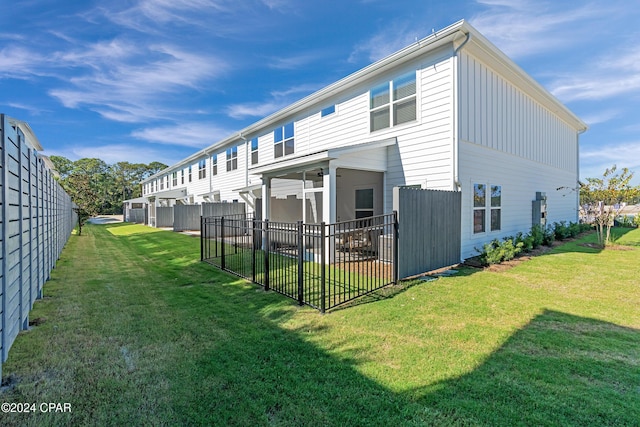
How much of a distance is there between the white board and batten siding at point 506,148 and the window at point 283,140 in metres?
7.82

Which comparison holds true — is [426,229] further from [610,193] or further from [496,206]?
[610,193]

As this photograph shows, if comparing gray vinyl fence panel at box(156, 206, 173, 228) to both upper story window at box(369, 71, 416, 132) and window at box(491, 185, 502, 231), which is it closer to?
upper story window at box(369, 71, 416, 132)

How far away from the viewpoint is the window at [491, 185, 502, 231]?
9.04 meters

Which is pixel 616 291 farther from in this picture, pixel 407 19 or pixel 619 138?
pixel 619 138

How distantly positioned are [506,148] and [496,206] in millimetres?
2260

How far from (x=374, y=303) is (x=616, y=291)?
4.71m

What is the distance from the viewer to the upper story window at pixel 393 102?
8.34 metres

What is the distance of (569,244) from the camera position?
36.6 feet

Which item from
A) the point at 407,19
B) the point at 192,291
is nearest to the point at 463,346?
the point at 192,291

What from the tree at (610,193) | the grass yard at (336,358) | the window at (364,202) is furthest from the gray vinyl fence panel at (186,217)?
the tree at (610,193)

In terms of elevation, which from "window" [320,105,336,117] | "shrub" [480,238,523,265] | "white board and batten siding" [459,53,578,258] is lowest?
"shrub" [480,238,523,265]

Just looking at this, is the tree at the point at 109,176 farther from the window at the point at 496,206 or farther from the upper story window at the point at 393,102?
the window at the point at 496,206

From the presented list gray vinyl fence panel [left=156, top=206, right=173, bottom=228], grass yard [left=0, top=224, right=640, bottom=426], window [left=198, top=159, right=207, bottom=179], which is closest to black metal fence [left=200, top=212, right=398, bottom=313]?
grass yard [left=0, top=224, right=640, bottom=426]

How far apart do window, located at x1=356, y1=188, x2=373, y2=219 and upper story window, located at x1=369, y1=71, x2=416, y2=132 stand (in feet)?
8.06
